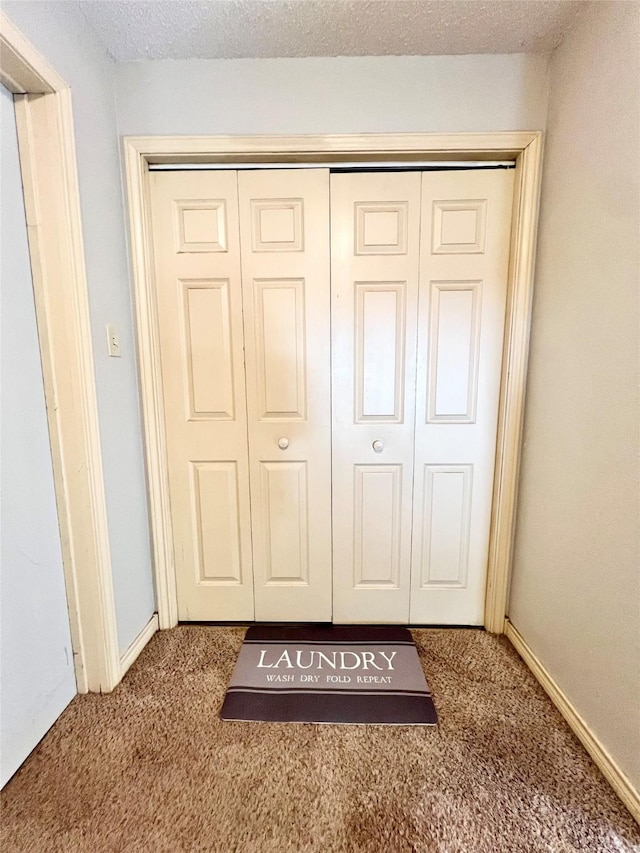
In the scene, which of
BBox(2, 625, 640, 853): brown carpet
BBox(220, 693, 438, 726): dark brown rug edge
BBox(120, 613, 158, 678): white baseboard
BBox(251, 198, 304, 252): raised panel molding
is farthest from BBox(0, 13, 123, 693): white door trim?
BBox(251, 198, 304, 252): raised panel molding

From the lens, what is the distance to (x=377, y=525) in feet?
5.47

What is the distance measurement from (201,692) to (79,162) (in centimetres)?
191

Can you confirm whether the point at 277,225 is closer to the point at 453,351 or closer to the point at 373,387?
the point at 373,387

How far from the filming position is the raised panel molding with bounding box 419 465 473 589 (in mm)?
1625

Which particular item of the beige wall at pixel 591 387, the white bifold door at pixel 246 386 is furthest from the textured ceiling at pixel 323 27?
the white bifold door at pixel 246 386

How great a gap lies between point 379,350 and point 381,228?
49 cm

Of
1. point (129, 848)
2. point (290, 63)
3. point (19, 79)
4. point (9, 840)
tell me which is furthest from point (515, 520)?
point (19, 79)

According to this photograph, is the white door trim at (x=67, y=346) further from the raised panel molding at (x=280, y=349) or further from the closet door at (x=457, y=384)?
the closet door at (x=457, y=384)

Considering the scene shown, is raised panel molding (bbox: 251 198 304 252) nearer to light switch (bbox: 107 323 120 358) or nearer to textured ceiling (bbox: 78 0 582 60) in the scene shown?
textured ceiling (bbox: 78 0 582 60)

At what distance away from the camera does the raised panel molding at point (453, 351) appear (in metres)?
1.51

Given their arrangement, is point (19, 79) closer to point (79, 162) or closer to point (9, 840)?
point (79, 162)

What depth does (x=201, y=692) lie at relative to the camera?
53.6 inches

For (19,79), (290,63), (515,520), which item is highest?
(290,63)

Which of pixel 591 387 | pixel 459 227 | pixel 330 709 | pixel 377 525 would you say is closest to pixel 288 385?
pixel 377 525
